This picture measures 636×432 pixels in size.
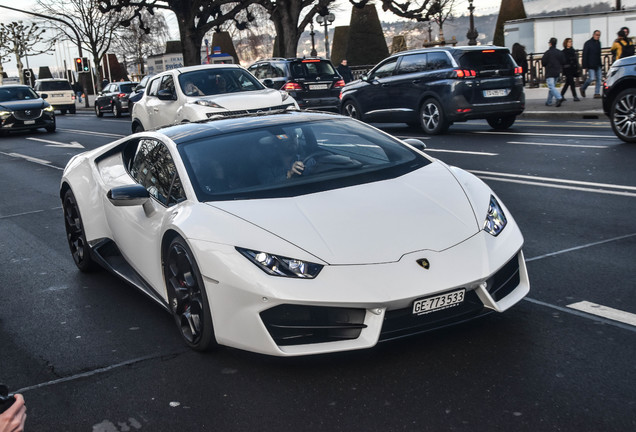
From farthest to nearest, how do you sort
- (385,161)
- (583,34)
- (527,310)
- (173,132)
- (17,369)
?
(583,34) → (173,132) → (385,161) → (527,310) → (17,369)

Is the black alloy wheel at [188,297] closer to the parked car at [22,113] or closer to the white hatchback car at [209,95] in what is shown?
the white hatchback car at [209,95]

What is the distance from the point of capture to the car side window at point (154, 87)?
16422 mm

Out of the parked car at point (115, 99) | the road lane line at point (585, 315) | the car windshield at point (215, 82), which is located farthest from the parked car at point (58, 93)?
the road lane line at point (585, 315)

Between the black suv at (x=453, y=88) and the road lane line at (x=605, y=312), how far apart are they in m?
11.5

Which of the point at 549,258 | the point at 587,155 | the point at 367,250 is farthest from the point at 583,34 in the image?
the point at 367,250

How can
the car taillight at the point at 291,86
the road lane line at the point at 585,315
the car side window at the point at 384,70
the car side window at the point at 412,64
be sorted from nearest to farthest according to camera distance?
the road lane line at the point at 585,315
the car side window at the point at 412,64
the car side window at the point at 384,70
the car taillight at the point at 291,86

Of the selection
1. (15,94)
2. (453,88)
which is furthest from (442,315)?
(15,94)

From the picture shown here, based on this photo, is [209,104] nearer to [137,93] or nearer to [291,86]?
[291,86]

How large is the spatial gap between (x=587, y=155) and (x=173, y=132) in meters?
7.72

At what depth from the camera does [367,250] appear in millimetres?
3941

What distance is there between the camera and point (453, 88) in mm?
16047

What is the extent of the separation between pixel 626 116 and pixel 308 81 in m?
10.2

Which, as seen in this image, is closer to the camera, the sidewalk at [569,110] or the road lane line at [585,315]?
the road lane line at [585,315]

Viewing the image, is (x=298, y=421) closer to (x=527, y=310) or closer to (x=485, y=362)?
(x=485, y=362)
